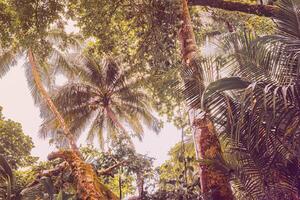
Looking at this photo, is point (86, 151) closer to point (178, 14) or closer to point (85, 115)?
point (178, 14)

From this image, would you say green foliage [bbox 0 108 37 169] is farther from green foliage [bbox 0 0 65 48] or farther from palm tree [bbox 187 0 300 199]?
palm tree [bbox 187 0 300 199]

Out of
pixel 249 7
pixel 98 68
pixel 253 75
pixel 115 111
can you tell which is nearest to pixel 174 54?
pixel 249 7

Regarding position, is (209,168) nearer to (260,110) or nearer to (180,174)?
(260,110)

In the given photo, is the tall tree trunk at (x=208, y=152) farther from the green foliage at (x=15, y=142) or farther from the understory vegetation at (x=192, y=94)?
the green foliage at (x=15, y=142)

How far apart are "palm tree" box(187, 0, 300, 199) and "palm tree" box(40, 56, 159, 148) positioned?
10146 mm

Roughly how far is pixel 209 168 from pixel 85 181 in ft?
5.98

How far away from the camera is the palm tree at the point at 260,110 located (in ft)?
11.2

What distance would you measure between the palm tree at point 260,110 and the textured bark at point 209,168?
214mm

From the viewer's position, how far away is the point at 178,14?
5883 mm

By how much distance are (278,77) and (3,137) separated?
32.5 feet

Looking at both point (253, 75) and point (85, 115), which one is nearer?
point (253, 75)

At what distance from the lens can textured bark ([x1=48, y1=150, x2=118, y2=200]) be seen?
455cm

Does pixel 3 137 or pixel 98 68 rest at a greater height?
pixel 98 68

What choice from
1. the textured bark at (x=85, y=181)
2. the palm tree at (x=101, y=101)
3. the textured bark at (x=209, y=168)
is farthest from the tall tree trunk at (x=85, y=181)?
the palm tree at (x=101, y=101)
